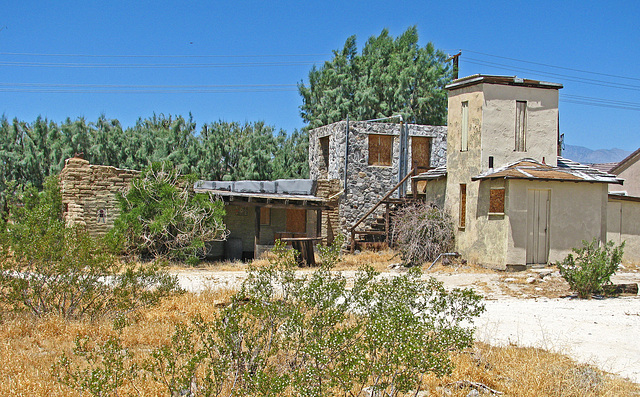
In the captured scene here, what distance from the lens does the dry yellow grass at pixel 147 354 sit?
5078 millimetres

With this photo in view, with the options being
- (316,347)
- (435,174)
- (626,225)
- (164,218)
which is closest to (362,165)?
(435,174)

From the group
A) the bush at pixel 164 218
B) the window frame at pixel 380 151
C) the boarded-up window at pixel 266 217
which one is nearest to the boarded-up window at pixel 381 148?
the window frame at pixel 380 151

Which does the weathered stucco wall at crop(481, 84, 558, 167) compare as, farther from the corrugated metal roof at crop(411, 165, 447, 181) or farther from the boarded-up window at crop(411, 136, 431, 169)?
the boarded-up window at crop(411, 136, 431, 169)

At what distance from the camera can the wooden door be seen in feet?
48.2

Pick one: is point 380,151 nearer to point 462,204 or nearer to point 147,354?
point 462,204

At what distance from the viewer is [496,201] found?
49.1ft

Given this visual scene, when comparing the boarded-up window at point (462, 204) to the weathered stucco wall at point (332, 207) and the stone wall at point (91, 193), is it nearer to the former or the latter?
the weathered stucco wall at point (332, 207)

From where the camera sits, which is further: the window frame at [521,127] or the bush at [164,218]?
the window frame at [521,127]

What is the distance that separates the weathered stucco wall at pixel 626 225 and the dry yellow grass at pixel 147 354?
12.4 m

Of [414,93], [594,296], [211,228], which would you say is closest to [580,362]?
[594,296]

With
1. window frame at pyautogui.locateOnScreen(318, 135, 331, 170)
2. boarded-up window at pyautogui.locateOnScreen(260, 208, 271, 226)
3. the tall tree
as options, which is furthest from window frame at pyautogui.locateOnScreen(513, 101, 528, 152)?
the tall tree

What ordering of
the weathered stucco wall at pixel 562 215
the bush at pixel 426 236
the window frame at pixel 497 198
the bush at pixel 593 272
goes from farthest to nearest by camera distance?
the bush at pixel 426 236 < the window frame at pixel 497 198 < the weathered stucco wall at pixel 562 215 < the bush at pixel 593 272

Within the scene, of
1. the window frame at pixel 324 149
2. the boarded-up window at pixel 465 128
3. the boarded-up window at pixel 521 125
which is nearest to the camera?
the boarded-up window at pixel 521 125

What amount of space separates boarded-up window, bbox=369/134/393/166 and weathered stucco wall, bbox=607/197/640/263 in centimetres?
865
